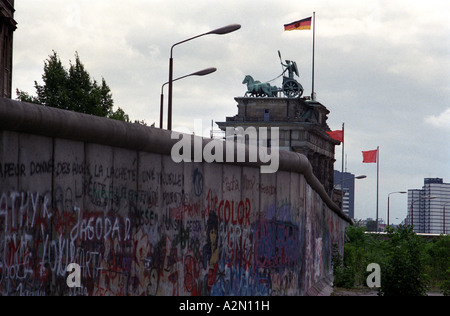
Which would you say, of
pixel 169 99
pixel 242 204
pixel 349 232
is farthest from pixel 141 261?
pixel 349 232

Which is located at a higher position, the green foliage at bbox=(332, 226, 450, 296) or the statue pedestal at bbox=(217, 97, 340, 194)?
the statue pedestal at bbox=(217, 97, 340, 194)

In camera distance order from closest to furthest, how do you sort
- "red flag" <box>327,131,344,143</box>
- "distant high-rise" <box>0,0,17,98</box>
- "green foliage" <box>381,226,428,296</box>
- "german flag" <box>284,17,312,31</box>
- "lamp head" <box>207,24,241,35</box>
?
"green foliage" <box>381,226,428,296</box> < "lamp head" <box>207,24,241,35</box> < "distant high-rise" <box>0,0,17,98</box> < "german flag" <box>284,17,312,31</box> < "red flag" <box>327,131,344,143</box>

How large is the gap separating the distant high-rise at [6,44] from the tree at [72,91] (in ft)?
49.9

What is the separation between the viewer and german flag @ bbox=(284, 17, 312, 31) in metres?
86.8

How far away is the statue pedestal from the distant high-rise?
3334 inches

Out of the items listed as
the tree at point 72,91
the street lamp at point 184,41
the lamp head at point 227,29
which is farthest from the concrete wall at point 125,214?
the tree at point 72,91

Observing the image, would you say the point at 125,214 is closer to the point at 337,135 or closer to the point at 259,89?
the point at 337,135

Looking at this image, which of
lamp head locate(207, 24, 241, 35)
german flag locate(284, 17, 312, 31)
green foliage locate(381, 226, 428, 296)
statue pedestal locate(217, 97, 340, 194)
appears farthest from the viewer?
statue pedestal locate(217, 97, 340, 194)

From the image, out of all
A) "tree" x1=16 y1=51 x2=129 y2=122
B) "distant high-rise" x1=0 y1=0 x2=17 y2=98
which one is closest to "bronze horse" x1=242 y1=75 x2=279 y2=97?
"tree" x1=16 y1=51 x2=129 y2=122

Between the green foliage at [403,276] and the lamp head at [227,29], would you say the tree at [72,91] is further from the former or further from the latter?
the green foliage at [403,276]

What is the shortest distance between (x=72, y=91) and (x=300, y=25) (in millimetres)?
29818

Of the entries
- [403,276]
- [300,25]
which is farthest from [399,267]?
[300,25]

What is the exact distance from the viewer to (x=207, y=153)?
14.1 metres

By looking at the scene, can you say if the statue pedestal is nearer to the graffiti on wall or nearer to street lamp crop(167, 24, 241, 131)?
street lamp crop(167, 24, 241, 131)
